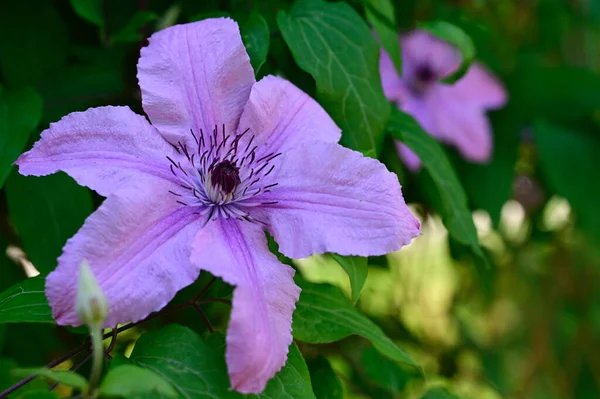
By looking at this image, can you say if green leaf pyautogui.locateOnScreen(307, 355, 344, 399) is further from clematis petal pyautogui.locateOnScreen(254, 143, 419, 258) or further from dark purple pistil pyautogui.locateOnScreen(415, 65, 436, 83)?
dark purple pistil pyautogui.locateOnScreen(415, 65, 436, 83)

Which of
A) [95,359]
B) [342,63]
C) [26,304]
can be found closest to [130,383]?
[95,359]

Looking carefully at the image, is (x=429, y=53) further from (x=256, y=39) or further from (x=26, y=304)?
(x=26, y=304)

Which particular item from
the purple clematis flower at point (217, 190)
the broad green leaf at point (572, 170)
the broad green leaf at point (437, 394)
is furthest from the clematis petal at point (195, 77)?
the broad green leaf at point (572, 170)

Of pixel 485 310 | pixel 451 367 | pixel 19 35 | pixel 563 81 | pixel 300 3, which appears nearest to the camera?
pixel 300 3

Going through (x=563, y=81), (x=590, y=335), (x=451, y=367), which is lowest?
(x=590, y=335)

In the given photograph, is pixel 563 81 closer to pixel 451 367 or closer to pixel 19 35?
pixel 451 367

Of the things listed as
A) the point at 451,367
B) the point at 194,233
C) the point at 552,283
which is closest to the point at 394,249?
the point at 194,233

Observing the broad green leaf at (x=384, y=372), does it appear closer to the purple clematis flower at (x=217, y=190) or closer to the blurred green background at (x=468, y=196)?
the blurred green background at (x=468, y=196)

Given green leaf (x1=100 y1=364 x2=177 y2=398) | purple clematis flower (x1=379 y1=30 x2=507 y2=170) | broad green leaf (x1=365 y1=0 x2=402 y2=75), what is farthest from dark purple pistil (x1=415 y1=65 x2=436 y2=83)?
green leaf (x1=100 y1=364 x2=177 y2=398)
